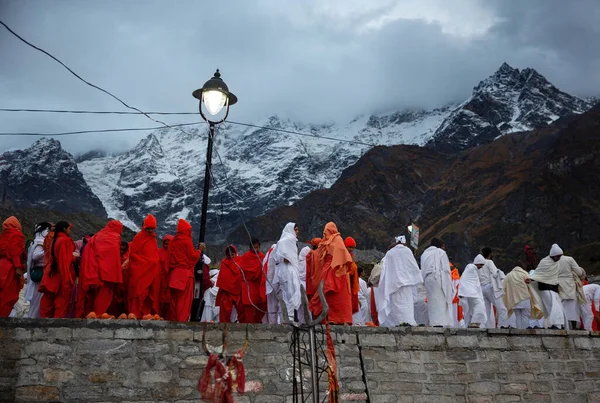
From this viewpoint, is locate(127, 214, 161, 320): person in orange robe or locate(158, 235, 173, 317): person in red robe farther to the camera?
locate(158, 235, 173, 317): person in red robe

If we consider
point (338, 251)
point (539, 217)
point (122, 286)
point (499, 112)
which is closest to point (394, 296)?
point (338, 251)

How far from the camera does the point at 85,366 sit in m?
6.70

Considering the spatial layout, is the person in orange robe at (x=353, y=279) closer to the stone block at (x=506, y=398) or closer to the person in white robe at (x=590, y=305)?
the stone block at (x=506, y=398)

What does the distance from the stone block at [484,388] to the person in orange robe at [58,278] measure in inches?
227

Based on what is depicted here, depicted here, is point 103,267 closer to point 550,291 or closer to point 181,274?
point 181,274

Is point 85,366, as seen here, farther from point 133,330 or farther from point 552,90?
point 552,90

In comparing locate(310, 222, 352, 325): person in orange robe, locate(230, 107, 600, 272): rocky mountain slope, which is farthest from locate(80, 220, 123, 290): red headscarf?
locate(230, 107, 600, 272): rocky mountain slope

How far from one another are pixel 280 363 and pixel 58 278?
3.21 m

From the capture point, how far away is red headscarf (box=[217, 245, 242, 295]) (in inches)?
367

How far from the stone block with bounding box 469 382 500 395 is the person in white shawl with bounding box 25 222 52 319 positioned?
6317mm

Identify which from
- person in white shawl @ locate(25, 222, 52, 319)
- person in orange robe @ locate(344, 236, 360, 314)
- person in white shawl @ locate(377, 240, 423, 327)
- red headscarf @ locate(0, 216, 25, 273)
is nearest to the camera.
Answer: red headscarf @ locate(0, 216, 25, 273)

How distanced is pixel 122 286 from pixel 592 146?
86182 mm

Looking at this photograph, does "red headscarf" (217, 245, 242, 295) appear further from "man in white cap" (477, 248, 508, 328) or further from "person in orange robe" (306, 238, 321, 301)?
"man in white cap" (477, 248, 508, 328)

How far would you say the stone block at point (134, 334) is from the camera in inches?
270
